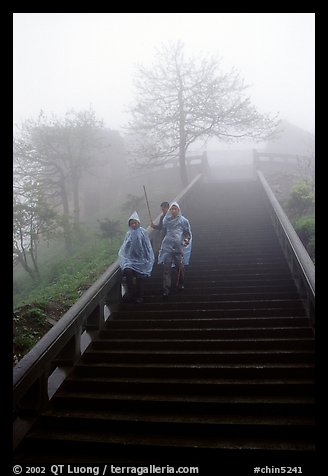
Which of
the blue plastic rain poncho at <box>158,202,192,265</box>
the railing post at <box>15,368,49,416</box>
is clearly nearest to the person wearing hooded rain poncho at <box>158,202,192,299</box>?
the blue plastic rain poncho at <box>158,202,192,265</box>

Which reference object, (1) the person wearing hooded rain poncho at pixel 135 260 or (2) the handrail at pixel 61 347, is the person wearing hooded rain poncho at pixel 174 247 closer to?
(1) the person wearing hooded rain poncho at pixel 135 260

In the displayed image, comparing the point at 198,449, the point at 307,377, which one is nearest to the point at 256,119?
the point at 307,377

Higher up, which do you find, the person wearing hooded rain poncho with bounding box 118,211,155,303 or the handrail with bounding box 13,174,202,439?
the person wearing hooded rain poncho with bounding box 118,211,155,303

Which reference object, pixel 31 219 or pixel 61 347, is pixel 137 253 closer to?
pixel 61 347

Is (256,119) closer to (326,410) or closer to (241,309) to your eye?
(241,309)

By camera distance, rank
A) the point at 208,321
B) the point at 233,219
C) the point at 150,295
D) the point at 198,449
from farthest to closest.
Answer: the point at 233,219 < the point at 150,295 < the point at 208,321 < the point at 198,449

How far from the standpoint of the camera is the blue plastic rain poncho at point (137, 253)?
21.5 ft

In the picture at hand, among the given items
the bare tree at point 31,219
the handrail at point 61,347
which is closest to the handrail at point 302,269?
the handrail at point 61,347

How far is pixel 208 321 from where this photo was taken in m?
5.61

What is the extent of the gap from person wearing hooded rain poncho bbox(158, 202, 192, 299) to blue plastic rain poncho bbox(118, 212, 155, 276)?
309 mm

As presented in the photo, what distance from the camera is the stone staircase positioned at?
11.6ft

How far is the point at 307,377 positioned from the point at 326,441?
Answer: 1.40m

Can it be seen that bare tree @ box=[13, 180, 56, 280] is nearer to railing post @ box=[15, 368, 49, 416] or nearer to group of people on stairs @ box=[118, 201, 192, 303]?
group of people on stairs @ box=[118, 201, 192, 303]

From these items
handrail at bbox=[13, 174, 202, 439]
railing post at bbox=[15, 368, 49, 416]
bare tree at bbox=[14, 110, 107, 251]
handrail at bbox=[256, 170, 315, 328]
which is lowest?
railing post at bbox=[15, 368, 49, 416]
